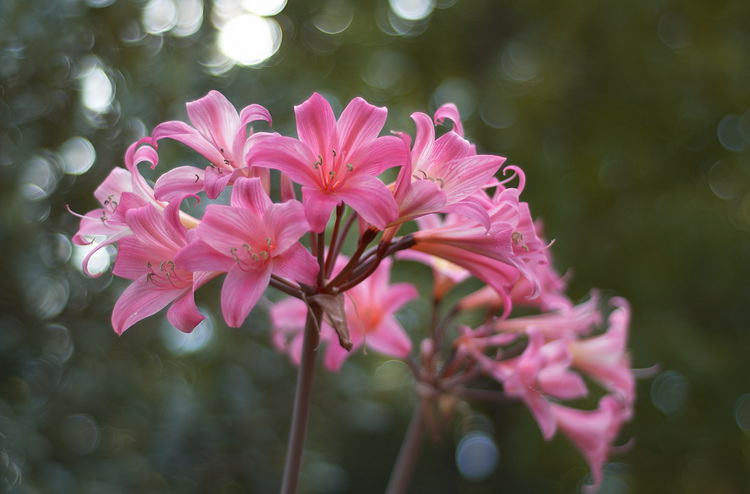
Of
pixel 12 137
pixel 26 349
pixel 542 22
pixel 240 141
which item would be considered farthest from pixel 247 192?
pixel 542 22

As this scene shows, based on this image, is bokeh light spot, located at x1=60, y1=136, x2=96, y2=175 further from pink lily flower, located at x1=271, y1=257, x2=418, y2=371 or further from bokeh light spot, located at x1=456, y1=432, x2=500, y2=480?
bokeh light spot, located at x1=456, y1=432, x2=500, y2=480

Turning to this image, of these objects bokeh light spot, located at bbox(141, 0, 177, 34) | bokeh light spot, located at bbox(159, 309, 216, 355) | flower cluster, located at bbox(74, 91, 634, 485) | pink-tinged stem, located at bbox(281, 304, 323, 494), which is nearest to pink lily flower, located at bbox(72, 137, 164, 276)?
flower cluster, located at bbox(74, 91, 634, 485)

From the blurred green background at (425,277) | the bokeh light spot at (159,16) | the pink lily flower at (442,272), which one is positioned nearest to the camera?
the pink lily flower at (442,272)

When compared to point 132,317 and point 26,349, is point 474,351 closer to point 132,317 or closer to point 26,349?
point 132,317

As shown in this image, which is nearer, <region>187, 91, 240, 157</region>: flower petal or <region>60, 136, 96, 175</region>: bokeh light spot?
<region>187, 91, 240, 157</region>: flower petal

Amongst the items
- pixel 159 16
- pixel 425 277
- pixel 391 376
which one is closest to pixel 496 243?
pixel 159 16

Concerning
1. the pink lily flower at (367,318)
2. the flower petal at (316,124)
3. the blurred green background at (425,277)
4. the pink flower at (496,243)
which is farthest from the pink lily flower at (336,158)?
the blurred green background at (425,277)

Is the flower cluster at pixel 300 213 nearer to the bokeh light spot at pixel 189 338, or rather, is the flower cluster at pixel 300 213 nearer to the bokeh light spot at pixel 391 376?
the bokeh light spot at pixel 189 338

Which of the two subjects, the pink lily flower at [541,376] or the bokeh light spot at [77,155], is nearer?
the pink lily flower at [541,376]
